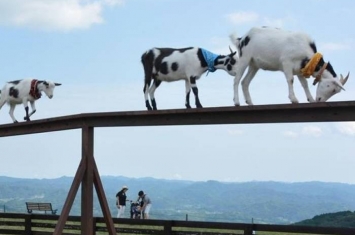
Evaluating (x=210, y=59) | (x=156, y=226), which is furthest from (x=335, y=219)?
(x=210, y=59)

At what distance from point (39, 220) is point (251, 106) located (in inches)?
257

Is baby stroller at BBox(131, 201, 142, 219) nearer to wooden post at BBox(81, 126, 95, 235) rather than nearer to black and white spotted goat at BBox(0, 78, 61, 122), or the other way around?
black and white spotted goat at BBox(0, 78, 61, 122)

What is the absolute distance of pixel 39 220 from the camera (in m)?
13.7

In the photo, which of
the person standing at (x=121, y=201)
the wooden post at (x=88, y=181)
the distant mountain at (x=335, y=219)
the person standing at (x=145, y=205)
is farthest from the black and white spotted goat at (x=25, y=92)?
the distant mountain at (x=335, y=219)

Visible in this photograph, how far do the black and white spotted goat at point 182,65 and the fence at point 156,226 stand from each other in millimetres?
2378

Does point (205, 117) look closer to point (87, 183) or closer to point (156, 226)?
point (87, 183)

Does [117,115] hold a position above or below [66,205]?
above

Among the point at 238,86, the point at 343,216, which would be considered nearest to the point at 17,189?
the point at 343,216

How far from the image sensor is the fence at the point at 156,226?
10.6 meters

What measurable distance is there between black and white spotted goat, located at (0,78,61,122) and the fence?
216cm

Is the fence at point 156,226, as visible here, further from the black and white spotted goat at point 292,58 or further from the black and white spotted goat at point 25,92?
the black and white spotted goat at point 292,58

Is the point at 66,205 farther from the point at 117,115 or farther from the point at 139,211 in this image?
the point at 139,211

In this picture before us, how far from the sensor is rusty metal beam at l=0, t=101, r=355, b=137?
7910 millimetres

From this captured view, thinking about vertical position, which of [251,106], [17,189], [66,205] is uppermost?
[17,189]
